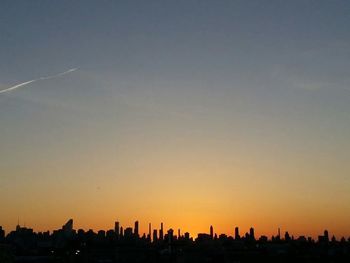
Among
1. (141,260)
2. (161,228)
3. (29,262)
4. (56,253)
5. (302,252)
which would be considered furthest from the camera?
(161,228)

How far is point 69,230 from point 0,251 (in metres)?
90.8

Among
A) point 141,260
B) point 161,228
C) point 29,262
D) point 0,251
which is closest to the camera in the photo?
point 0,251

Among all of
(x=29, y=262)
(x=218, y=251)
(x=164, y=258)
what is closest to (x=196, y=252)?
(x=218, y=251)

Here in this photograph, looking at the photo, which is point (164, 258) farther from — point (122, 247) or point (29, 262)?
point (29, 262)

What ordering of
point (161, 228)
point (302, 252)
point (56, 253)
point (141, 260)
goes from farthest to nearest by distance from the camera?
point (161, 228) → point (302, 252) → point (141, 260) → point (56, 253)

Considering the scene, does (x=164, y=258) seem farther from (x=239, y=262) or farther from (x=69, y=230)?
(x=69, y=230)

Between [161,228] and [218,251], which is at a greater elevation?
[161,228]

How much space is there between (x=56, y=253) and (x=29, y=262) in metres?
7.63

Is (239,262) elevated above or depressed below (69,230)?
below

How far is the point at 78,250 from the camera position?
102625mm

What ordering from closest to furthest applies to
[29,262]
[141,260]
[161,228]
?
[29,262], [141,260], [161,228]

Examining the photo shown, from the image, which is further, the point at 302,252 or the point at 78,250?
the point at 302,252

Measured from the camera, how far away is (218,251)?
122312mm

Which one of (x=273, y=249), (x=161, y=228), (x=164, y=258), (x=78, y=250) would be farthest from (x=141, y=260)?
(x=161, y=228)
